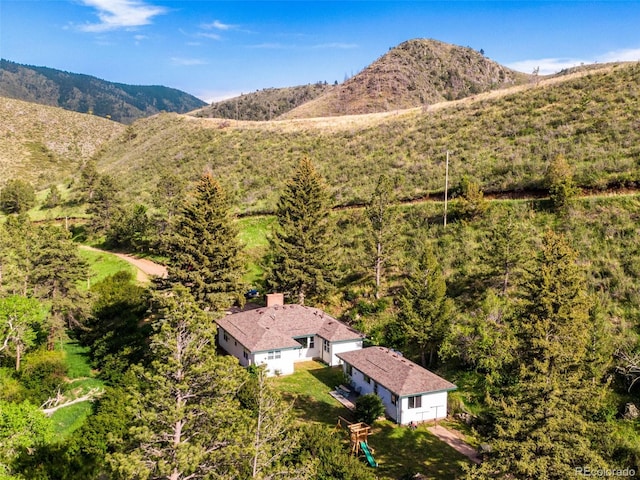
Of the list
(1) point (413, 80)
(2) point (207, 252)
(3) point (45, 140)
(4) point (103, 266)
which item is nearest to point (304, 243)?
(2) point (207, 252)

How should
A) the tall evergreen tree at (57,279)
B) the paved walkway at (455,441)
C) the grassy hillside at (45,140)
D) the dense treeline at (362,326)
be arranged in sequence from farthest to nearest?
1. the grassy hillside at (45,140)
2. the tall evergreen tree at (57,279)
3. the paved walkway at (455,441)
4. the dense treeline at (362,326)

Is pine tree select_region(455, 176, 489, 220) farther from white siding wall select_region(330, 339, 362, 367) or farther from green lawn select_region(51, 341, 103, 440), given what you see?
green lawn select_region(51, 341, 103, 440)

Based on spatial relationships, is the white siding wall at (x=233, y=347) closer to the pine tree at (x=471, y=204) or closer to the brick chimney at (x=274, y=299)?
the brick chimney at (x=274, y=299)

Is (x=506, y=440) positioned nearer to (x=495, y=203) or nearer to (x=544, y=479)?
(x=544, y=479)

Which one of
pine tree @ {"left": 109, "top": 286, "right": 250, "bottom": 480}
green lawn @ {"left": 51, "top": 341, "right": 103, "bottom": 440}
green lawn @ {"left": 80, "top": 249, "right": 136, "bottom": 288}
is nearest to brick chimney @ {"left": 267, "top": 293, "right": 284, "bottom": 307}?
green lawn @ {"left": 51, "top": 341, "right": 103, "bottom": 440}

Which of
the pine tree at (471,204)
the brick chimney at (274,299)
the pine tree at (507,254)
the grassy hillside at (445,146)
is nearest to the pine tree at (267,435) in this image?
the pine tree at (507,254)

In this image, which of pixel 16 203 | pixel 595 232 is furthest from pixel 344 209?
pixel 16 203
